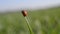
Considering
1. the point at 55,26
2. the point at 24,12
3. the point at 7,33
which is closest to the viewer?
the point at 24,12

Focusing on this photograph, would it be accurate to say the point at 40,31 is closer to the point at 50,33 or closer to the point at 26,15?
the point at 50,33

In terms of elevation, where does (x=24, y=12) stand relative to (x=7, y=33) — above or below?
above

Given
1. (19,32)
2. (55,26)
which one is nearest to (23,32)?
(19,32)

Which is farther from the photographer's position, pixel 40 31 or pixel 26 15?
pixel 40 31

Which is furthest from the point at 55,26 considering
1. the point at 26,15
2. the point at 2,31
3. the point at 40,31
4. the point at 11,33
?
the point at 26,15

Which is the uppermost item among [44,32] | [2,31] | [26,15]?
[26,15]

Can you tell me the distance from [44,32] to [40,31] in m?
0.05

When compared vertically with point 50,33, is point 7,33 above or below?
below

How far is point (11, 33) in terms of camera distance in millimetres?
1730

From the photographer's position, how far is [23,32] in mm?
1698

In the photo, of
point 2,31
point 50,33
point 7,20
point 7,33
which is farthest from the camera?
point 7,20

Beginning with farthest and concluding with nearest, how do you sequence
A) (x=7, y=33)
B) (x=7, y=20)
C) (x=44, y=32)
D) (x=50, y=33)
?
(x=7, y=20), (x=7, y=33), (x=44, y=32), (x=50, y=33)

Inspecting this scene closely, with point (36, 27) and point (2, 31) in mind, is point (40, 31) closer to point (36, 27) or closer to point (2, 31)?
point (36, 27)

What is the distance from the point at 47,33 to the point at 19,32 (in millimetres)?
330
